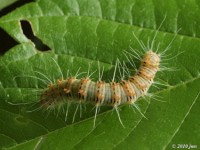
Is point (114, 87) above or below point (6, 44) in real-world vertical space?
below

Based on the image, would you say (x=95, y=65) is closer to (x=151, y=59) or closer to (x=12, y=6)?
(x=151, y=59)

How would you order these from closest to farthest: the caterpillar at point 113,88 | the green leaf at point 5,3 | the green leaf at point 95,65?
the green leaf at point 95,65, the caterpillar at point 113,88, the green leaf at point 5,3

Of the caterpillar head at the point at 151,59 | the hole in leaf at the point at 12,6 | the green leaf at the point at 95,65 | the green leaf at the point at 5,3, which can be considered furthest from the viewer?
the hole in leaf at the point at 12,6

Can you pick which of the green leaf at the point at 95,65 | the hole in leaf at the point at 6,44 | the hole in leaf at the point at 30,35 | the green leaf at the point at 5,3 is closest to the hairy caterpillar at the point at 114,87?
the green leaf at the point at 95,65
